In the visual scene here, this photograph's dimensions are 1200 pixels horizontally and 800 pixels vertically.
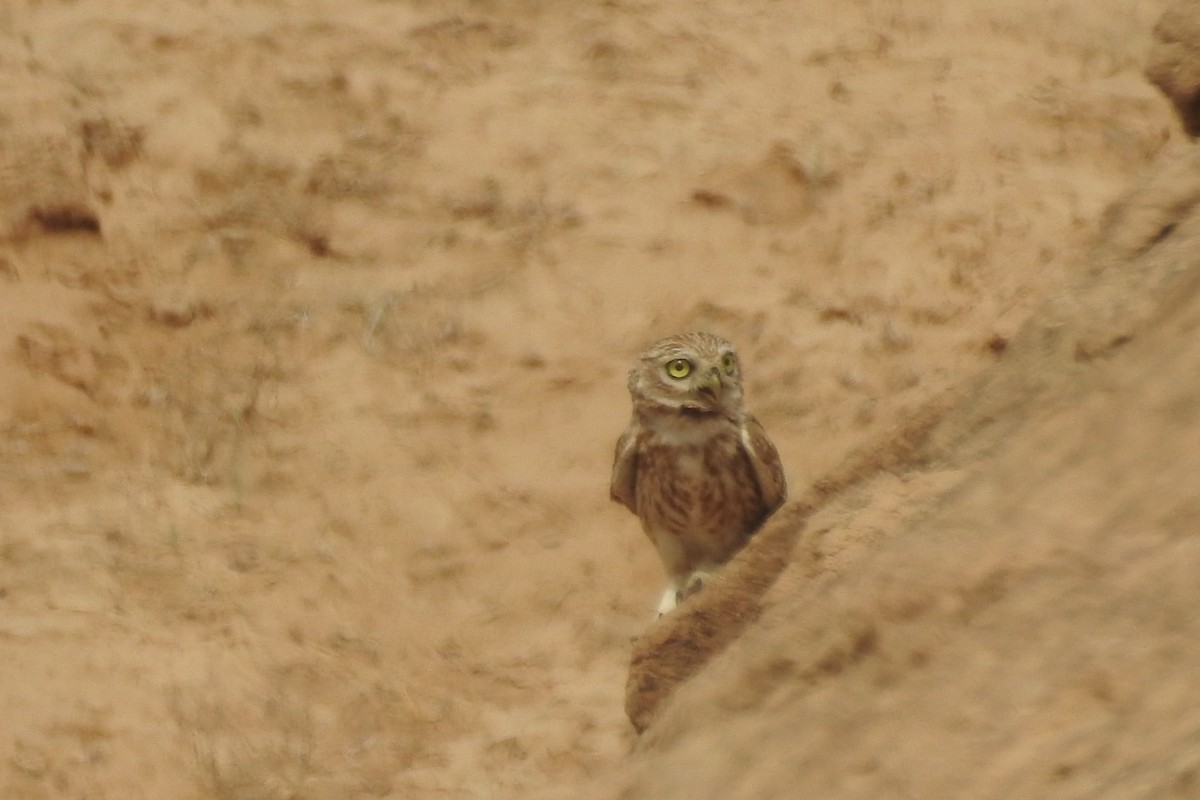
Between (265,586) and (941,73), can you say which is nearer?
(265,586)

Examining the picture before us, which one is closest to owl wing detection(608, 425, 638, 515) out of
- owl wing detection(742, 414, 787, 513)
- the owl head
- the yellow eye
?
the owl head

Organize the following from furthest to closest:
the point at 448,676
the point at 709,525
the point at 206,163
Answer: the point at 206,163, the point at 448,676, the point at 709,525

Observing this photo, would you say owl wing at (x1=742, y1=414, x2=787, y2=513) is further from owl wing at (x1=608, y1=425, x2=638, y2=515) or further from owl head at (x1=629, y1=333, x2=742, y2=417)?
owl wing at (x1=608, y1=425, x2=638, y2=515)

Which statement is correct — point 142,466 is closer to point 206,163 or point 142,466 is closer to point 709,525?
point 206,163

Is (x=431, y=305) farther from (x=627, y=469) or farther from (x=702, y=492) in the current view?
(x=702, y=492)

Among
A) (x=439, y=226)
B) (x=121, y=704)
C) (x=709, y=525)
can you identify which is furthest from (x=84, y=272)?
(x=709, y=525)

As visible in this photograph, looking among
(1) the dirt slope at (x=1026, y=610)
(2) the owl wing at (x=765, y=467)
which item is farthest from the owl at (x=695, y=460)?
(1) the dirt slope at (x=1026, y=610)
